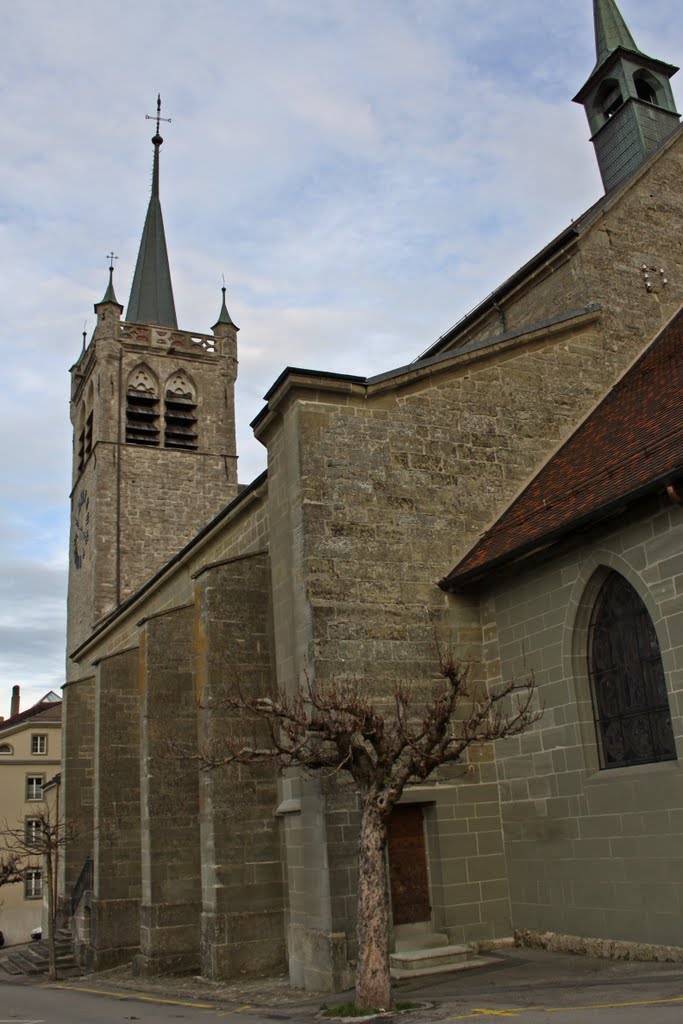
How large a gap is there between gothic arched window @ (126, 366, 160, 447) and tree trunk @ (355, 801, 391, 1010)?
97.4 feet

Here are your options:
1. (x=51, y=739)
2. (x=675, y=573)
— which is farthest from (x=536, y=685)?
(x=51, y=739)

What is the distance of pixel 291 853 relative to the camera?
11.4m

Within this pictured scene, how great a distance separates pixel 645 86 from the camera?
2108cm

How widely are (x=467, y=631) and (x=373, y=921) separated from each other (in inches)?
189

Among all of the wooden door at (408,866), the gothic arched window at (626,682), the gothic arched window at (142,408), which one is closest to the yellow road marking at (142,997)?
the wooden door at (408,866)

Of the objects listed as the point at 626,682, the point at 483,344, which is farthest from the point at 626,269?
the point at 626,682

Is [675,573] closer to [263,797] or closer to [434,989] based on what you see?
[434,989]

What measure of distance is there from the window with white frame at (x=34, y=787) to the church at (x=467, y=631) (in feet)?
94.8

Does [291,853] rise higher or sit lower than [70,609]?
lower

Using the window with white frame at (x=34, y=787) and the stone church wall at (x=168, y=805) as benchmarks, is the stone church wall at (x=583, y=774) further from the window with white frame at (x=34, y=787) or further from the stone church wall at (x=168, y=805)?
the window with white frame at (x=34, y=787)

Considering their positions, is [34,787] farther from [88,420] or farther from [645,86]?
[645,86]

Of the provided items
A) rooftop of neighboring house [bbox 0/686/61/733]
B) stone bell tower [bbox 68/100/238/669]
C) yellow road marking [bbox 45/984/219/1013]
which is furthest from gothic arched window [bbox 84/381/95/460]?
yellow road marking [bbox 45/984/219/1013]

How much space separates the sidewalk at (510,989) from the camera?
7578 millimetres

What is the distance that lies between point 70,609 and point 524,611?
28.5m
